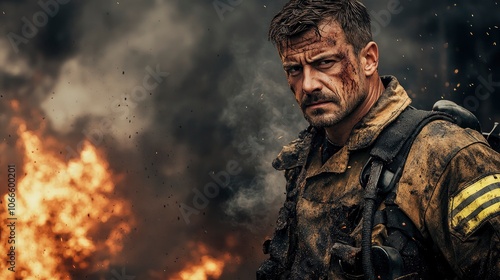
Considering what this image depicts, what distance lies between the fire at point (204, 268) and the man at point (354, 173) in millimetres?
9073

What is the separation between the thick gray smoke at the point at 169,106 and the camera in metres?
11.3

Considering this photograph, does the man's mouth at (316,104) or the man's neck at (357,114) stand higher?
the man's mouth at (316,104)

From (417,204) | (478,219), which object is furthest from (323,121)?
(478,219)

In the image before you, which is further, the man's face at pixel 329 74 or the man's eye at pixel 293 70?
the man's eye at pixel 293 70

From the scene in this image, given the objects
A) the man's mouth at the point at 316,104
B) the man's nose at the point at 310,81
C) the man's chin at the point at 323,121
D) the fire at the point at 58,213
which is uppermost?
the fire at the point at 58,213

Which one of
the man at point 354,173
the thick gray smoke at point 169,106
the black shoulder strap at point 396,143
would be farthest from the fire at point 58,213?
the black shoulder strap at point 396,143

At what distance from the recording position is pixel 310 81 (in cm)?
287

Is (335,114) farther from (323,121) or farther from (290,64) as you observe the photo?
(290,64)

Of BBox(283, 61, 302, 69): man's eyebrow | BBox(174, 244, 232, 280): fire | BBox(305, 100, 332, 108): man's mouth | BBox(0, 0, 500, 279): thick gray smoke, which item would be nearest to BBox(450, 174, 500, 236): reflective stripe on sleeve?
BBox(305, 100, 332, 108): man's mouth

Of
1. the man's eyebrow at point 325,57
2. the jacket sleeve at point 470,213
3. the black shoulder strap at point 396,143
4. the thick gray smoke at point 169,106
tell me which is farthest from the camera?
the thick gray smoke at point 169,106

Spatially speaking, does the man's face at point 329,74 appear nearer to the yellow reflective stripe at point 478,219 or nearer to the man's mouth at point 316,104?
the man's mouth at point 316,104

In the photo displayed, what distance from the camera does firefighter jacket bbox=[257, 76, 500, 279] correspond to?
2.27 metres

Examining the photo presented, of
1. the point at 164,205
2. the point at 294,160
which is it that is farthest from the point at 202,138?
the point at 294,160

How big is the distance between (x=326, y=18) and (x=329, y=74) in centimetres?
34
